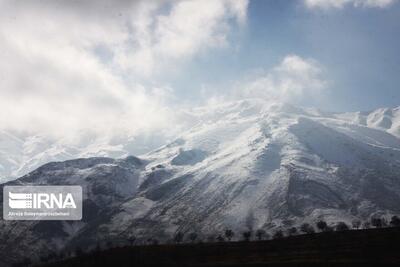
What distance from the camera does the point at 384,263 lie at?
192 meters

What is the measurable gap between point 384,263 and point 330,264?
64.9 feet

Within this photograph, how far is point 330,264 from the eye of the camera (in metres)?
199

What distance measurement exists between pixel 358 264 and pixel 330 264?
34.0 feet

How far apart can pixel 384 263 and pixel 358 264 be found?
959 cm

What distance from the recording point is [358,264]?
19638 centimetres
